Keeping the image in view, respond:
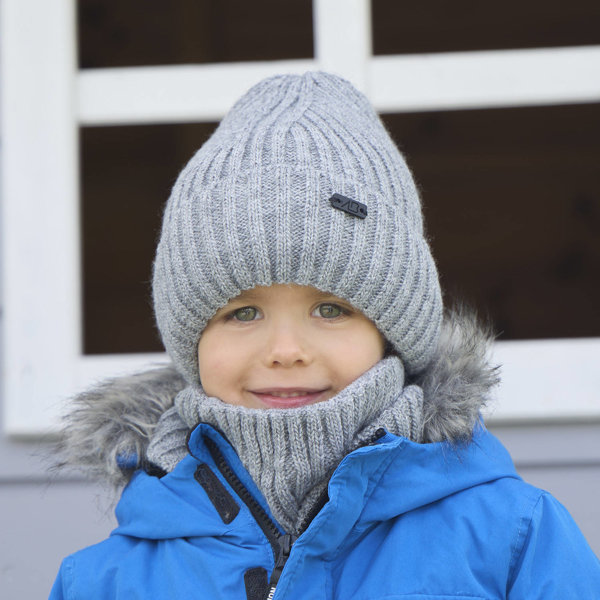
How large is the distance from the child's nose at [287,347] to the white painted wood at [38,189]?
39.3 inches

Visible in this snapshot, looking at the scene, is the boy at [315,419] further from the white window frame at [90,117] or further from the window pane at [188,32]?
the window pane at [188,32]

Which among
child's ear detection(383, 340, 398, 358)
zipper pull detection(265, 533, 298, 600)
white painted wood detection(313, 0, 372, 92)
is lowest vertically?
zipper pull detection(265, 533, 298, 600)

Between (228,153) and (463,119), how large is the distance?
3.38 meters

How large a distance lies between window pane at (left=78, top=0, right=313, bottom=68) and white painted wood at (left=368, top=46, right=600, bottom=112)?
220 cm

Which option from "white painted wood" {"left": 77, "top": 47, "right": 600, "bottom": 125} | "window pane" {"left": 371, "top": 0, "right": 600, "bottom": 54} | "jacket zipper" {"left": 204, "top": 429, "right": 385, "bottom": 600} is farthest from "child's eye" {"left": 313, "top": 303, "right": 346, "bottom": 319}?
"window pane" {"left": 371, "top": 0, "right": 600, "bottom": 54}

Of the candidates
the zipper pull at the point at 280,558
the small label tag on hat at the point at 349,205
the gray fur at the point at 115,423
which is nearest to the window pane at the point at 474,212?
the gray fur at the point at 115,423

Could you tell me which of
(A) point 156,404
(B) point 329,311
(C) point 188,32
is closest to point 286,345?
(B) point 329,311

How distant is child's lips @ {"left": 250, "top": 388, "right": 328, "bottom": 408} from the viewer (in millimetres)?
1308

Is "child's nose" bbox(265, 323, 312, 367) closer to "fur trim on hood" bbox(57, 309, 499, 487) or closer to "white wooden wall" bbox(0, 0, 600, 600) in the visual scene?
"fur trim on hood" bbox(57, 309, 499, 487)

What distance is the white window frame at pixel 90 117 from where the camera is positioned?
2.09 m

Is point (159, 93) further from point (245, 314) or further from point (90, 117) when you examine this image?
point (245, 314)

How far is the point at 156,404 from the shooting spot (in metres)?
1.55

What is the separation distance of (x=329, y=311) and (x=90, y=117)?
3.81ft

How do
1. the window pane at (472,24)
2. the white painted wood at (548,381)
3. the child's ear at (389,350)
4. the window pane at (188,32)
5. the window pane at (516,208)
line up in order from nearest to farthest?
the child's ear at (389,350) → the white painted wood at (548,381) → the window pane at (472,24) → the window pane at (188,32) → the window pane at (516,208)
